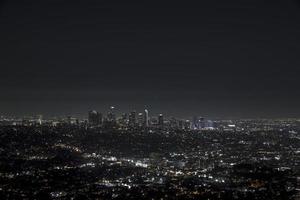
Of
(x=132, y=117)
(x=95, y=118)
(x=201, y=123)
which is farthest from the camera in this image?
(x=132, y=117)

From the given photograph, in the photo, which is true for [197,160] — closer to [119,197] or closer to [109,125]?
[119,197]

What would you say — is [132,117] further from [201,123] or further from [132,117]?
[201,123]

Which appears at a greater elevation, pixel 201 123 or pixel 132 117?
pixel 132 117

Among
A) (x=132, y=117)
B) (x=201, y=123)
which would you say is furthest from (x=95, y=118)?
(x=201, y=123)

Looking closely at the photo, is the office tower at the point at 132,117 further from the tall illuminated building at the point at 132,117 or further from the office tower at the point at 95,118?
the office tower at the point at 95,118

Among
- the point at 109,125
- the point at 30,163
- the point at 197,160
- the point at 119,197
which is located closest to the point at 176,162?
the point at 197,160

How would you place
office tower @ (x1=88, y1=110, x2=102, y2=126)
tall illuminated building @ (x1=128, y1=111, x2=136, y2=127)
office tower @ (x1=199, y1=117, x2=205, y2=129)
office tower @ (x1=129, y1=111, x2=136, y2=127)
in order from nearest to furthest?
office tower @ (x1=88, y1=110, x2=102, y2=126) → office tower @ (x1=199, y1=117, x2=205, y2=129) → tall illuminated building @ (x1=128, y1=111, x2=136, y2=127) → office tower @ (x1=129, y1=111, x2=136, y2=127)

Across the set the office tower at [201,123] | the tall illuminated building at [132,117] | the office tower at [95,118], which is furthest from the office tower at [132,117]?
the office tower at [201,123]

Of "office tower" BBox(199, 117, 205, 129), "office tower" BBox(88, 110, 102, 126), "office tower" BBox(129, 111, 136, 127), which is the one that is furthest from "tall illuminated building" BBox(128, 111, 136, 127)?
"office tower" BBox(199, 117, 205, 129)

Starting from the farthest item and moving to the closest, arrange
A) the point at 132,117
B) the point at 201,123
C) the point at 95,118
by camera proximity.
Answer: the point at 132,117 → the point at 201,123 → the point at 95,118

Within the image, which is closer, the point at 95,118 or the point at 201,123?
the point at 95,118

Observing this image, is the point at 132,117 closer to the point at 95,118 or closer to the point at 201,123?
the point at 95,118

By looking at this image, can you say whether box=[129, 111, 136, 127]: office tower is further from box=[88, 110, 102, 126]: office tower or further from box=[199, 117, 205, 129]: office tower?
box=[199, 117, 205, 129]: office tower
